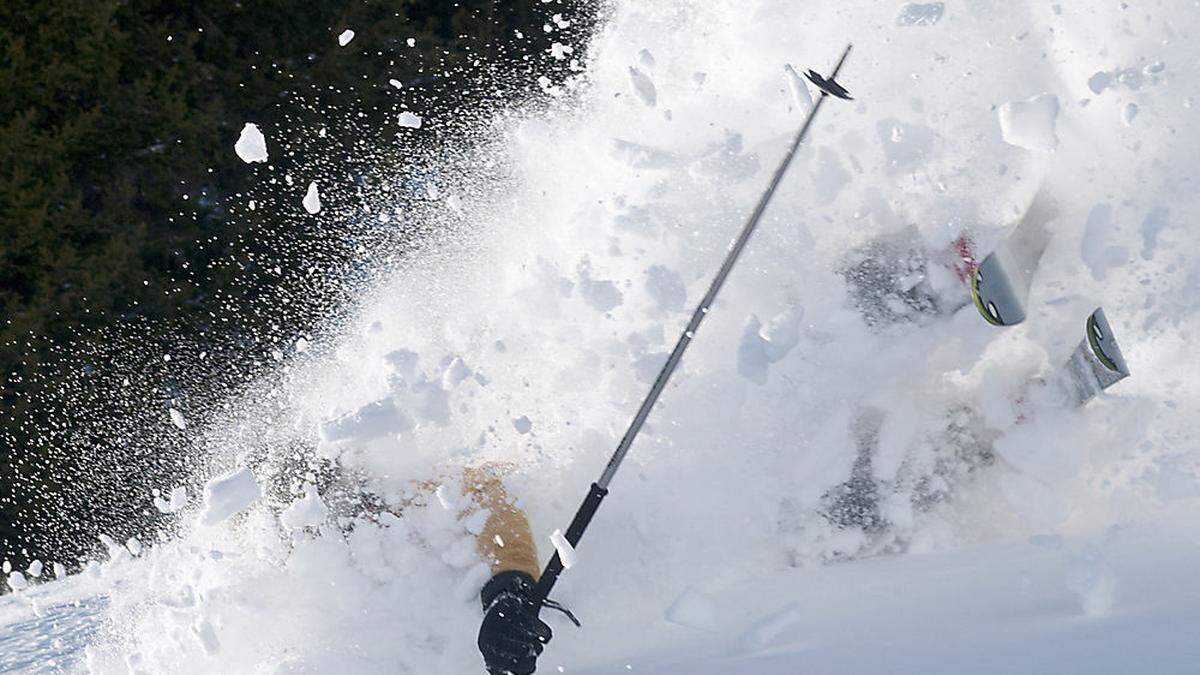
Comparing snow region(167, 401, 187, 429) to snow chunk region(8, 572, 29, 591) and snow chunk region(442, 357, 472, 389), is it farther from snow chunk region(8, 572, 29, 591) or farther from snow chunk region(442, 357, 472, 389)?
snow chunk region(442, 357, 472, 389)

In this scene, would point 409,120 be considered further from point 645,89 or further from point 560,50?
point 645,89

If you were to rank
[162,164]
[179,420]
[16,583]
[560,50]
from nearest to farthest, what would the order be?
[560,50] → [179,420] → [162,164] → [16,583]

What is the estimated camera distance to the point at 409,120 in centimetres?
494

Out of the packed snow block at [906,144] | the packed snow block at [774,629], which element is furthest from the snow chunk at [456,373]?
the packed snow block at [906,144]

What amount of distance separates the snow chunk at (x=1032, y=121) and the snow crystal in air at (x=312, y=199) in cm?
331

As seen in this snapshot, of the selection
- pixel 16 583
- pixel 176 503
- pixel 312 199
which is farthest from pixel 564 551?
pixel 16 583

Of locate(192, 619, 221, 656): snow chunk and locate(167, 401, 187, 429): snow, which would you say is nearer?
locate(192, 619, 221, 656): snow chunk

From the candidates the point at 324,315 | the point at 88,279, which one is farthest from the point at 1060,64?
the point at 88,279

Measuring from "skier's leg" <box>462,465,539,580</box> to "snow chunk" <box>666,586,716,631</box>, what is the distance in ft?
1.19

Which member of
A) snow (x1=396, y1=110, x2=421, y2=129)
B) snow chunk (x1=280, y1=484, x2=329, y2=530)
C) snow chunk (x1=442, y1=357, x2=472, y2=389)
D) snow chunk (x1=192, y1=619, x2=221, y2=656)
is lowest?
snow chunk (x1=192, y1=619, x2=221, y2=656)

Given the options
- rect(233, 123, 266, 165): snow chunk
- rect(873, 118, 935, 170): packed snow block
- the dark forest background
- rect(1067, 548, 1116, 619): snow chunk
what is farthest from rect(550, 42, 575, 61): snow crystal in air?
rect(1067, 548, 1116, 619): snow chunk

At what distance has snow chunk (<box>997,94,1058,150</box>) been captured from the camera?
100 inches

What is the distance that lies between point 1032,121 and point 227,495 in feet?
8.37

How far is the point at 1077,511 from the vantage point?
228cm
